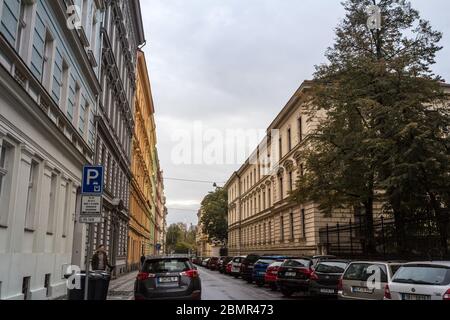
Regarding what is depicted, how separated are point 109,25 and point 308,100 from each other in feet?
36.8

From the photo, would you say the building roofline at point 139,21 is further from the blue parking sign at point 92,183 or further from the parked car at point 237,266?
the blue parking sign at point 92,183

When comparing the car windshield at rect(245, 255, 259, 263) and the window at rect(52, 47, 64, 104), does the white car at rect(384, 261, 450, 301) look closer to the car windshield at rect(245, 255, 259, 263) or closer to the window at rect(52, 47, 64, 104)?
the window at rect(52, 47, 64, 104)

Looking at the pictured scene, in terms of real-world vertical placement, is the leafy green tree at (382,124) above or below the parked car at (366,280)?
above

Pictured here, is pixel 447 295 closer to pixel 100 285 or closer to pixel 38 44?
pixel 100 285

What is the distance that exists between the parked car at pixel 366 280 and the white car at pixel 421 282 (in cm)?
121

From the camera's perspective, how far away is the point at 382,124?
18938 millimetres

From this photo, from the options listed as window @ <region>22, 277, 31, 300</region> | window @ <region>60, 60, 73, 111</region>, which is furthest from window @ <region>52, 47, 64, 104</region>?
window @ <region>22, 277, 31, 300</region>

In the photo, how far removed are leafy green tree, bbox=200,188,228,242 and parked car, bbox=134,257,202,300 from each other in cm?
7653

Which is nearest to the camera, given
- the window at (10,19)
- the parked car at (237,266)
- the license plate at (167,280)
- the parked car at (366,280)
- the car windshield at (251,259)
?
the window at (10,19)

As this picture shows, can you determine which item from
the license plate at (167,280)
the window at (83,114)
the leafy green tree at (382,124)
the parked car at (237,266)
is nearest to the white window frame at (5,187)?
the license plate at (167,280)

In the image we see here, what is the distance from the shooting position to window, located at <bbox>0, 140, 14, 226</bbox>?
10711mm

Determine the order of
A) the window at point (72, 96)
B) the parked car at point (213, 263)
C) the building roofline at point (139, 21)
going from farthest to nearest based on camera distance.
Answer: the parked car at point (213, 263) → the building roofline at point (139, 21) → the window at point (72, 96)

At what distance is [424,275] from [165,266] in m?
6.38

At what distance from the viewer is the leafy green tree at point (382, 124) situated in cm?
1750
